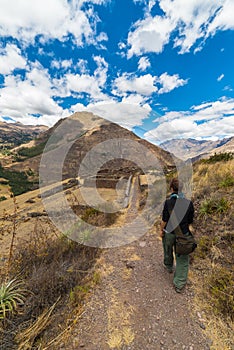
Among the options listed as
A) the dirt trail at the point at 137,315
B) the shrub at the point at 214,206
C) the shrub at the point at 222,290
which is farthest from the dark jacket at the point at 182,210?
the shrub at the point at 214,206

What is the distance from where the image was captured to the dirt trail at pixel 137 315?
2.39m

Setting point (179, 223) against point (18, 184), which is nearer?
point (179, 223)

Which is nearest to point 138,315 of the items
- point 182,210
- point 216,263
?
point 182,210

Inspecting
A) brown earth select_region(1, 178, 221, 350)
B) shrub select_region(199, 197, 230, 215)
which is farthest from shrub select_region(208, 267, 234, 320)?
shrub select_region(199, 197, 230, 215)

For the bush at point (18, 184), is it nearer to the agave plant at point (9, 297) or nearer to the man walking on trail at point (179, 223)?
the agave plant at point (9, 297)

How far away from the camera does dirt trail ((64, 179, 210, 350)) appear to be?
2387mm

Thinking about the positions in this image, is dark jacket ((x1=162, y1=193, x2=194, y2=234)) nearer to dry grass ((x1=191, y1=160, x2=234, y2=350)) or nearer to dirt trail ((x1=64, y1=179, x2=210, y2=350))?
dry grass ((x1=191, y1=160, x2=234, y2=350))

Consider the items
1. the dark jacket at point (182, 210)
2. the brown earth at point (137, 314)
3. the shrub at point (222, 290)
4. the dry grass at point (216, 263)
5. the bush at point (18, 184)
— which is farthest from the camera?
the bush at point (18, 184)

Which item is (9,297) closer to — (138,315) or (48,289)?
(48,289)

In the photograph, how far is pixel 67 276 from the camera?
3424 mm

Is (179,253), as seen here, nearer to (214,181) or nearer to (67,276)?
(67,276)

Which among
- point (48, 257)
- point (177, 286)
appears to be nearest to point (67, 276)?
point (48, 257)

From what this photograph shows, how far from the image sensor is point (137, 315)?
2.84 m

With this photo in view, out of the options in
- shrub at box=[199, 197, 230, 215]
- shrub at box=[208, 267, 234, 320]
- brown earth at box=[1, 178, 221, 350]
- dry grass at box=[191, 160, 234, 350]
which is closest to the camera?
brown earth at box=[1, 178, 221, 350]
